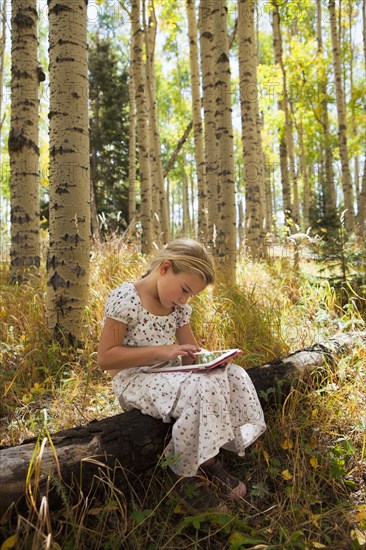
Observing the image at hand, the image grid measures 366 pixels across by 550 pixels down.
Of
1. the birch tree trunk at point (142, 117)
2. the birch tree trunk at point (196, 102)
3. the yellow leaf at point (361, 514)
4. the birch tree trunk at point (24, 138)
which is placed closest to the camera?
the yellow leaf at point (361, 514)

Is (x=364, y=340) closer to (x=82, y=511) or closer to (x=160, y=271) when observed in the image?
(x=160, y=271)

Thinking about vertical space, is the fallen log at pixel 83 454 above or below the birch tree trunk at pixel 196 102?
below

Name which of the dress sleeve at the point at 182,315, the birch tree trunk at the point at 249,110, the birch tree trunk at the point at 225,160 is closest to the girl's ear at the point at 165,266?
the dress sleeve at the point at 182,315

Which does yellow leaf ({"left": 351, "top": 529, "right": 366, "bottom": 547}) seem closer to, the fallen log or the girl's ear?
the fallen log

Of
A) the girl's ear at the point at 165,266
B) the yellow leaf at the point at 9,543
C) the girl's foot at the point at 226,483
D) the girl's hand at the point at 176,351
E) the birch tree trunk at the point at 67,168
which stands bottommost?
the girl's foot at the point at 226,483

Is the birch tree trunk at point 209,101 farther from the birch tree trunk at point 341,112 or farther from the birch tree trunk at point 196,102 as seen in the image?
the birch tree trunk at point 341,112

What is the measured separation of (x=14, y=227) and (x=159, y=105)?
16262 millimetres

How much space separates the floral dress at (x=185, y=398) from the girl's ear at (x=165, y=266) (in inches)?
6.9

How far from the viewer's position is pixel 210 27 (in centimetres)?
589

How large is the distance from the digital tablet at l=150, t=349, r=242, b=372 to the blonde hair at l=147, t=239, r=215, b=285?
13.8 inches

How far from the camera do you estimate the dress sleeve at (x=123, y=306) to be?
1.91 m

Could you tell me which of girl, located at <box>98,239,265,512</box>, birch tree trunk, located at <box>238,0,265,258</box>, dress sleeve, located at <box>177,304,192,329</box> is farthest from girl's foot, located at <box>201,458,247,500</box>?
birch tree trunk, located at <box>238,0,265,258</box>

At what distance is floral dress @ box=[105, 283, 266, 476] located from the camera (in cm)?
169

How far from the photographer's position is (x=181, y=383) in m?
1.80
